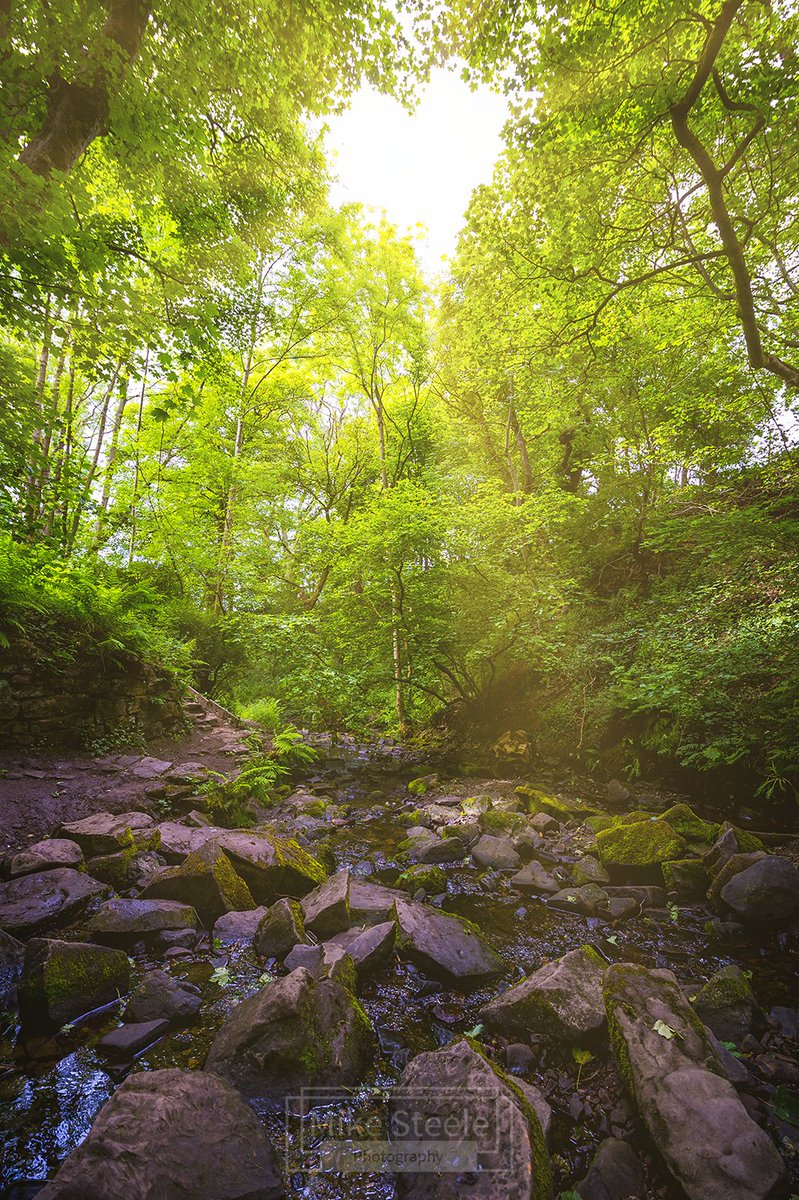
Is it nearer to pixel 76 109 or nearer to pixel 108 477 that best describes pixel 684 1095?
pixel 76 109

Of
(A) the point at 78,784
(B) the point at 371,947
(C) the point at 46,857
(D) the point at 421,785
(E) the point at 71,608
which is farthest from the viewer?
(D) the point at 421,785

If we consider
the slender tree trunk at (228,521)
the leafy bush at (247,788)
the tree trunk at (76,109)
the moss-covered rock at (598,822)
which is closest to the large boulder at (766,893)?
the moss-covered rock at (598,822)

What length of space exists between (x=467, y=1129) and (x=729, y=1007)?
93.1 inches

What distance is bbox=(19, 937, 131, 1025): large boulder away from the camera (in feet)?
10.1

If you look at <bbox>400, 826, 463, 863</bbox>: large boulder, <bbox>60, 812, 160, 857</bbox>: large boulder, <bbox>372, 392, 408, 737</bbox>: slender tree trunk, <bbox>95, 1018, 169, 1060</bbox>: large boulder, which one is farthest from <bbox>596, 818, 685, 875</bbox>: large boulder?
<bbox>372, 392, 408, 737</bbox>: slender tree trunk

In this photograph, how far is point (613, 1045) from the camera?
2973 mm

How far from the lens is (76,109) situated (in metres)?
5.21

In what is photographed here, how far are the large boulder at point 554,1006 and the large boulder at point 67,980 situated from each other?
9.43 ft

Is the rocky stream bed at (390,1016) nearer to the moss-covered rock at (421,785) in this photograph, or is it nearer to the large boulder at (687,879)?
the large boulder at (687,879)

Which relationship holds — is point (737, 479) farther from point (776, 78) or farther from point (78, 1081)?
point (78, 1081)

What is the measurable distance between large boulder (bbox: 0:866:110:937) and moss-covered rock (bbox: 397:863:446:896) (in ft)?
11.1

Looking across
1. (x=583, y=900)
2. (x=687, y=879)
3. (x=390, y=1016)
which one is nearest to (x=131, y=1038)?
(x=390, y=1016)

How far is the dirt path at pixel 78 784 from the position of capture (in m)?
5.70

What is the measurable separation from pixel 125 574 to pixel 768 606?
13.8 metres
